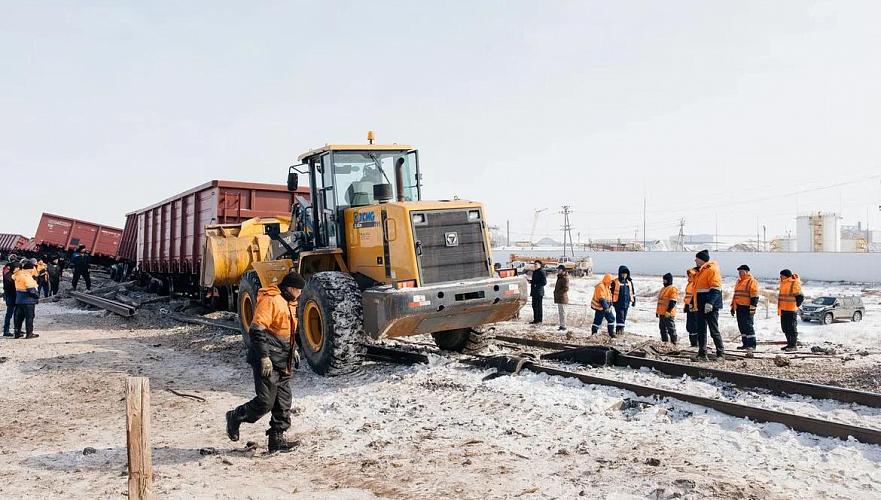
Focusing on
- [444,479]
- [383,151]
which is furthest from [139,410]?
[383,151]

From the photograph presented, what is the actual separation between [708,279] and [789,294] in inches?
110

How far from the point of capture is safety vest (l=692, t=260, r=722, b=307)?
10.1 m

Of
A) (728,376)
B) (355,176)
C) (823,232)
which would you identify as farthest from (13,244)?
(823,232)

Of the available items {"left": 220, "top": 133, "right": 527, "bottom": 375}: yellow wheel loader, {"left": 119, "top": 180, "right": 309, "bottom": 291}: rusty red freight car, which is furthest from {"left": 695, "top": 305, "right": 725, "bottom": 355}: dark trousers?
{"left": 119, "top": 180, "right": 309, "bottom": 291}: rusty red freight car

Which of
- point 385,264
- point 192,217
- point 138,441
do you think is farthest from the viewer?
point 192,217

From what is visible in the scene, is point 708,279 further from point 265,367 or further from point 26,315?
point 26,315

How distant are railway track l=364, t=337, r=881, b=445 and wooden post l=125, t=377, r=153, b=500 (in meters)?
4.47

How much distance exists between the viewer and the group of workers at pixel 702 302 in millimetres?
10102

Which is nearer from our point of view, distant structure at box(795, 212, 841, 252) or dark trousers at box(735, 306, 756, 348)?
dark trousers at box(735, 306, 756, 348)

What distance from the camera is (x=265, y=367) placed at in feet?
19.9

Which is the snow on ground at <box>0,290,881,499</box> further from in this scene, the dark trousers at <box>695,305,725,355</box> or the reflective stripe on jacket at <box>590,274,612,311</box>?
the reflective stripe on jacket at <box>590,274,612,311</box>

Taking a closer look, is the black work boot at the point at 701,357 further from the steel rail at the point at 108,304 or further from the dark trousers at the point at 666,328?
the steel rail at the point at 108,304

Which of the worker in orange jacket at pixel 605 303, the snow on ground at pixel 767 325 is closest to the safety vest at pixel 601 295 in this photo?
the worker in orange jacket at pixel 605 303

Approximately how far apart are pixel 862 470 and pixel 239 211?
13646mm
